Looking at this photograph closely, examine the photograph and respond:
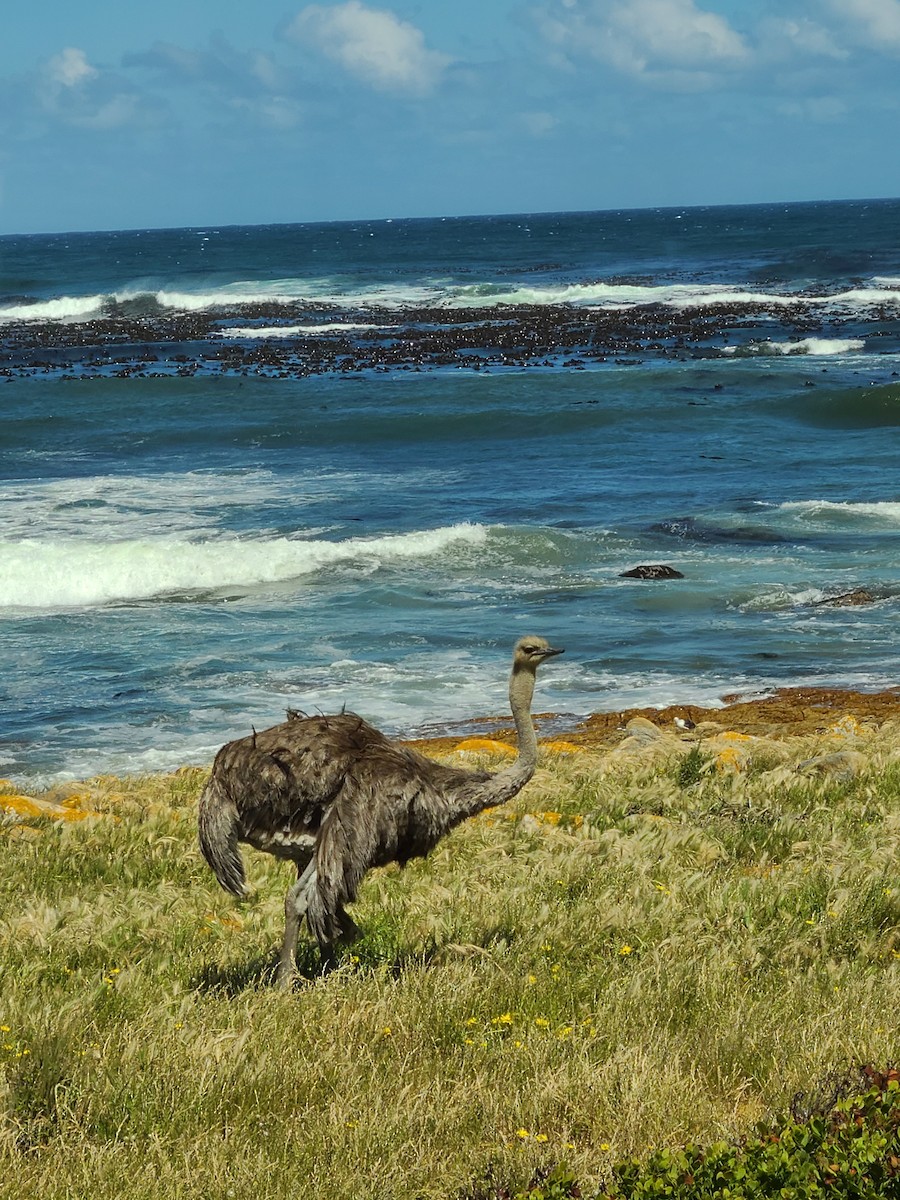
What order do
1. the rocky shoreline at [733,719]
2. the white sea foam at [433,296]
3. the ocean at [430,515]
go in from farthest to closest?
the white sea foam at [433,296] < the ocean at [430,515] < the rocky shoreline at [733,719]

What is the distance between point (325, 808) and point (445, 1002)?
924 millimetres

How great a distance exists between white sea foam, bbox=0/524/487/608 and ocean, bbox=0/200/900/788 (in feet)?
0.18

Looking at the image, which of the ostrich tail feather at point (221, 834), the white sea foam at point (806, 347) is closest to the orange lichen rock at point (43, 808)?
the ostrich tail feather at point (221, 834)

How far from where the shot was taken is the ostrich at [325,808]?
623 cm

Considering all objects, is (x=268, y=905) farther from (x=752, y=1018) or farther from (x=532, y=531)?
(x=532, y=531)

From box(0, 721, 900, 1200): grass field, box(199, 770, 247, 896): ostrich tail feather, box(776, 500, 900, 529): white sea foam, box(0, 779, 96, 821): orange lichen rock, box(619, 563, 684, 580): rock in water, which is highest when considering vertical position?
box(199, 770, 247, 896): ostrich tail feather

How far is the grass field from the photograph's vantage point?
4691 mm

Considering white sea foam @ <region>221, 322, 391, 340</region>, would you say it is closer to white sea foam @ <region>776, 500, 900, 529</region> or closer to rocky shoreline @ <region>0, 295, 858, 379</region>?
rocky shoreline @ <region>0, 295, 858, 379</region>

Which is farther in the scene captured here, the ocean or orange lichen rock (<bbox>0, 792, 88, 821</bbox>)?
the ocean

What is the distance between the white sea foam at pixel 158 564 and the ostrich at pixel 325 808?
1641 centimetres

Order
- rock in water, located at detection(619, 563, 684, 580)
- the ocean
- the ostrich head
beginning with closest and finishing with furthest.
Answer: the ostrich head
the ocean
rock in water, located at detection(619, 563, 684, 580)

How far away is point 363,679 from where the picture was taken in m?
17.6

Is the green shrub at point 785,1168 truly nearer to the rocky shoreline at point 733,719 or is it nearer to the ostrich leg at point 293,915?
the ostrich leg at point 293,915

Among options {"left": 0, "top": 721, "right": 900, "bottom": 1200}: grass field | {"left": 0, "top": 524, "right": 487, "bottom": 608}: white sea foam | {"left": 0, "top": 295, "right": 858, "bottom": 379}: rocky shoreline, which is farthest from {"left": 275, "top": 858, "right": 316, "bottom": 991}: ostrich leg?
{"left": 0, "top": 295, "right": 858, "bottom": 379}: rocky shoreline
